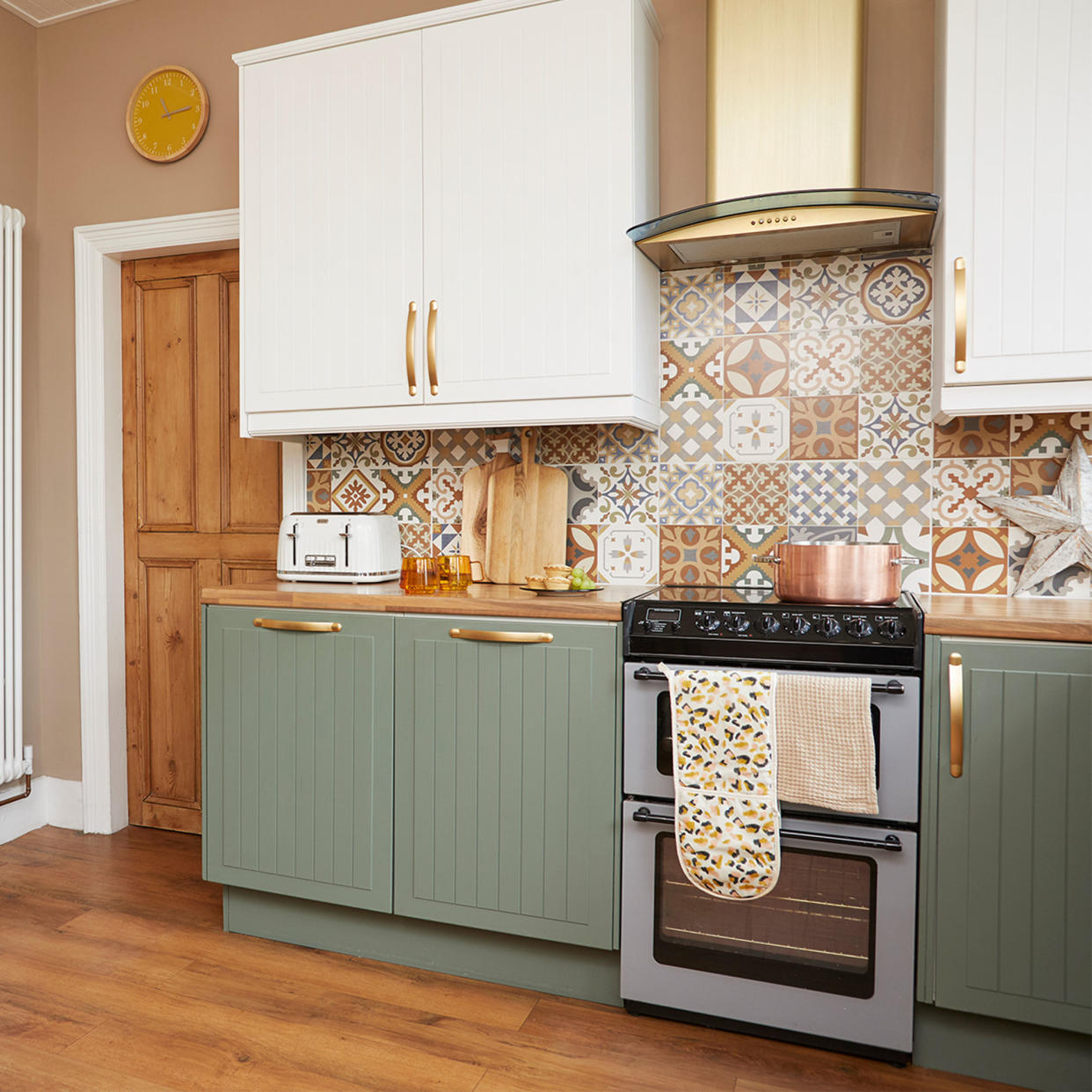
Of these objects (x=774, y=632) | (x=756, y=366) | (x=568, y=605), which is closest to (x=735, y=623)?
(x=774, y=632)

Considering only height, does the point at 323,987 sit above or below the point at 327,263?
below

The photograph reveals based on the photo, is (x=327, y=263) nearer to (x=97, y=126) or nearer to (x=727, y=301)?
(x=727, y=301)

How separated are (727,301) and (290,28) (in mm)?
1721

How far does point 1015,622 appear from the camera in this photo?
1744mm

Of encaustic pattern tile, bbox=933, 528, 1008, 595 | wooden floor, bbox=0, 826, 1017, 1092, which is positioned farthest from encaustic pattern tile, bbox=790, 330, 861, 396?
wooden floor, bbox=0, 826, 1017, 1092

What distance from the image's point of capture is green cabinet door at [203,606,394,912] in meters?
2.23

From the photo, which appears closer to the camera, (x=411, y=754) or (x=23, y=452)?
(x=411, y=754)

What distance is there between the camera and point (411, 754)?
7.21ft

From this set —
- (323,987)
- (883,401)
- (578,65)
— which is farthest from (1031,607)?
(323,987)

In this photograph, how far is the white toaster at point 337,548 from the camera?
2.51m

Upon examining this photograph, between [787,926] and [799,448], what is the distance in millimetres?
1181

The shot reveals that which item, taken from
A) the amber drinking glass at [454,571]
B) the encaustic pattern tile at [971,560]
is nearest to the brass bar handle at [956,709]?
the encaustic pattern tile at [971,560]

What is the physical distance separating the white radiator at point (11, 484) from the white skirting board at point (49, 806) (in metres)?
0.21

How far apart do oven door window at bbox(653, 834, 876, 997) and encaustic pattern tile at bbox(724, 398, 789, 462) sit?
1.03m
